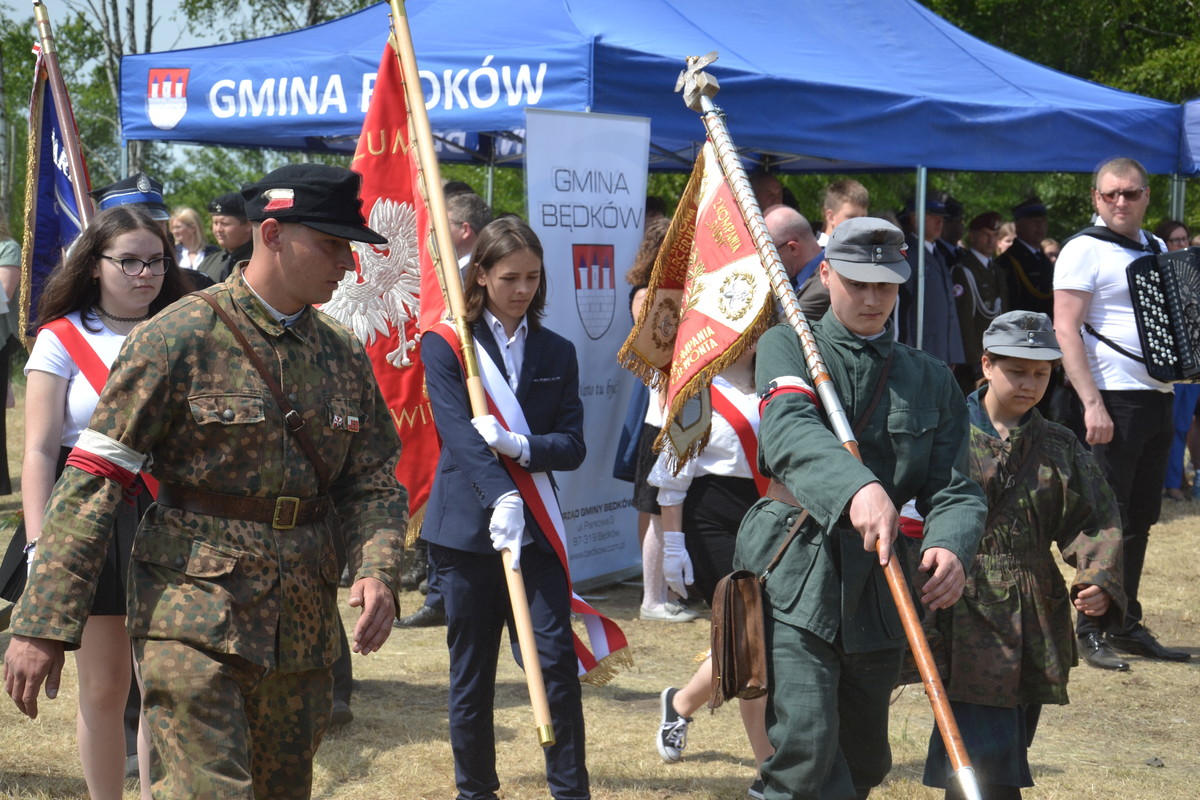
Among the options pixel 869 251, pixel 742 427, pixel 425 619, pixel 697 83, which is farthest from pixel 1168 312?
pixel 425 619

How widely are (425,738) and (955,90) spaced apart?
5.70 m

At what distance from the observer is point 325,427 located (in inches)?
118

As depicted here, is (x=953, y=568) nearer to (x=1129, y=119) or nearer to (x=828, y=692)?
(x=828, y=692)

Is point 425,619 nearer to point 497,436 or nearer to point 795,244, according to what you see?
point 795,244

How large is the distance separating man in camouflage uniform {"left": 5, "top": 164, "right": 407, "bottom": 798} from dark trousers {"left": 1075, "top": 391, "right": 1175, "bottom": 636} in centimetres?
434

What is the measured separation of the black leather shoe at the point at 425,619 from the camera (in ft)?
23.0

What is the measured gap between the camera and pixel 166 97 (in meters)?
8.75

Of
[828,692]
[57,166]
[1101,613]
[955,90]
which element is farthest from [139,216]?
[955,90]

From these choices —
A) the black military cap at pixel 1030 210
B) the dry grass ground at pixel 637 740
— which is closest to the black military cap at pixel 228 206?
the dry grass ground at pixel 637 740

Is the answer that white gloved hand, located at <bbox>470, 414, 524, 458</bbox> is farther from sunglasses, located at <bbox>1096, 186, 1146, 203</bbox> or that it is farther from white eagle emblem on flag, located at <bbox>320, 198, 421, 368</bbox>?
sunglasses, located at <bbox>1096, 186, 1146, 203</bbox>

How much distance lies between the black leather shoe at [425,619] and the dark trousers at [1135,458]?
3.22 metres

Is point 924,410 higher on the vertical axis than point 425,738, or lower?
higher

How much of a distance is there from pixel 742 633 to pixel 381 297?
9.53 feet

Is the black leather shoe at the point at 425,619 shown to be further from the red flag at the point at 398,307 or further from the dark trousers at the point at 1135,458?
the dark trousers at the point at 1135,458
